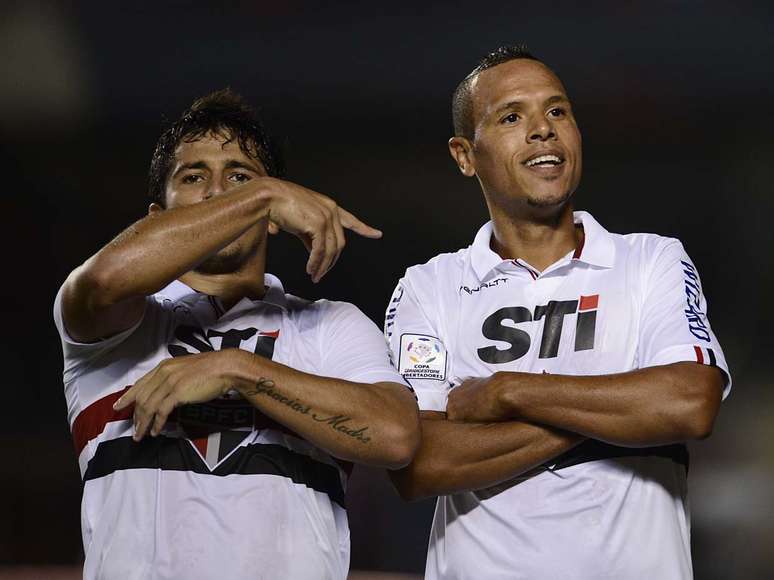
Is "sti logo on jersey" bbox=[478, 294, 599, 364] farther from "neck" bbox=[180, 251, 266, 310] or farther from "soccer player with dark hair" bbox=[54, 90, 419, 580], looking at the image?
"neck" bbox=[180, 251, 266, 310]

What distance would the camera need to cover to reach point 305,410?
1.63m

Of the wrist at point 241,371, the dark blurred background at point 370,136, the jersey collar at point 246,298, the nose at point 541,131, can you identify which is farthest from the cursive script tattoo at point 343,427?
the dark blurred background at point 370,136

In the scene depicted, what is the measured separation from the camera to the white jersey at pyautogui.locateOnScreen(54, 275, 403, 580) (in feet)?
5.41

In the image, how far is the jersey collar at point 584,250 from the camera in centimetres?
197

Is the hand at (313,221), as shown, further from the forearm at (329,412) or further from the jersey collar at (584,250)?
the jersey collar at (584,250)

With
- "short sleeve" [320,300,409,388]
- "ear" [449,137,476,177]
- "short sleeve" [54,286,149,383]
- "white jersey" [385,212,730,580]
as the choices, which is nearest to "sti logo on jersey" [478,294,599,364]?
"white jersey" [385,212,730,580]

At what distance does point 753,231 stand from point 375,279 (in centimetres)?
156

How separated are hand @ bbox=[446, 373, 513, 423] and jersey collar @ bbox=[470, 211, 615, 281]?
0.27 metres

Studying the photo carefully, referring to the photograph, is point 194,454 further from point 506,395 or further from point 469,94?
point 469,94

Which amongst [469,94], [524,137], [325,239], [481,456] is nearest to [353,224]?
[325,239]

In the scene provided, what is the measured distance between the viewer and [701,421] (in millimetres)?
1695

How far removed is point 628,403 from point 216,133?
0.98 meters

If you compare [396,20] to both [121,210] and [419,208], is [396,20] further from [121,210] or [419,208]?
[121,210]

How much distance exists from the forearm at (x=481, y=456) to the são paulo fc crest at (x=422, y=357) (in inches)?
6.7
